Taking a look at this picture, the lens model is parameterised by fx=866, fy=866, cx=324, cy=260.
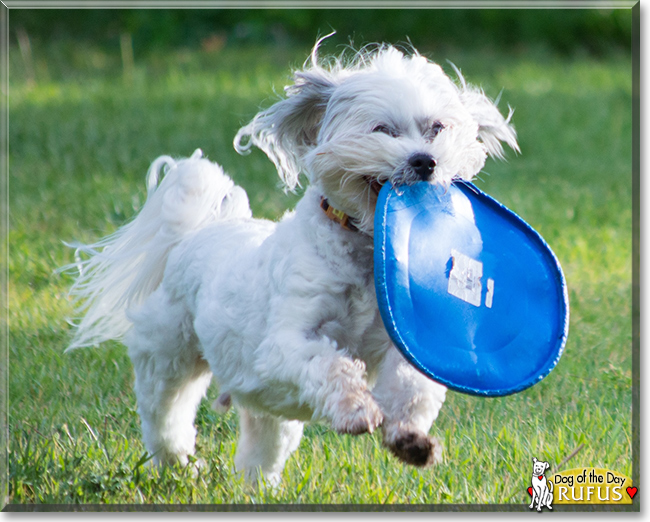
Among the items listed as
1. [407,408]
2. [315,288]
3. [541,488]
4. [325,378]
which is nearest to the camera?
[325,378]

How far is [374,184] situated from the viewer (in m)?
3.53

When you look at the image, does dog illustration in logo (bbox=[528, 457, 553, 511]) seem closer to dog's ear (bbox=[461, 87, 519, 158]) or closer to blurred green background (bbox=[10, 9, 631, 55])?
dog's ear (bbox=[461, 87, 519, 158])

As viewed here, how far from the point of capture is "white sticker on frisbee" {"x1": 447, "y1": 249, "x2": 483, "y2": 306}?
3555 mm

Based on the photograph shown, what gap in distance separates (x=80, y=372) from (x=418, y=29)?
466 inches

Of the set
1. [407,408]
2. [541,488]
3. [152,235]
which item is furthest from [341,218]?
[152,235]

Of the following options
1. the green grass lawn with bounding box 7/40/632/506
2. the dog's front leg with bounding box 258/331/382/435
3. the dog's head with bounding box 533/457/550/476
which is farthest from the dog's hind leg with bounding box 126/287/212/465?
the dog's head with bounding box 533/457/550/476

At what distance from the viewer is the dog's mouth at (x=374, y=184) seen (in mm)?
3469

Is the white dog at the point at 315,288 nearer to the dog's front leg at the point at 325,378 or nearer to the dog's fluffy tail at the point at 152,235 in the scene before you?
the dog's front leg at the point at 325,378

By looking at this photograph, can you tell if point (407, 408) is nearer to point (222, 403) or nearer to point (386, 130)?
point (386, 130)

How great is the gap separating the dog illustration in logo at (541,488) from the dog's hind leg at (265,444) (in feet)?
3.94

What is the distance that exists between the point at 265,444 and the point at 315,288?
49.8 inches

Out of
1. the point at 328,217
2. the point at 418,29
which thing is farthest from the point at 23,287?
the point at 418,29

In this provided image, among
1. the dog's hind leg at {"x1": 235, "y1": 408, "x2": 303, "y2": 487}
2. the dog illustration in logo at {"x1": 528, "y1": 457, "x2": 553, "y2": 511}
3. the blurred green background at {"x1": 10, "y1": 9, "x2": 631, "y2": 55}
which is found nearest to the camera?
the dog illustration in logo at {"x1": 528, "y1": 457, "x2": 553, "y2": 511}

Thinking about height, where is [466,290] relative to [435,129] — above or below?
below
